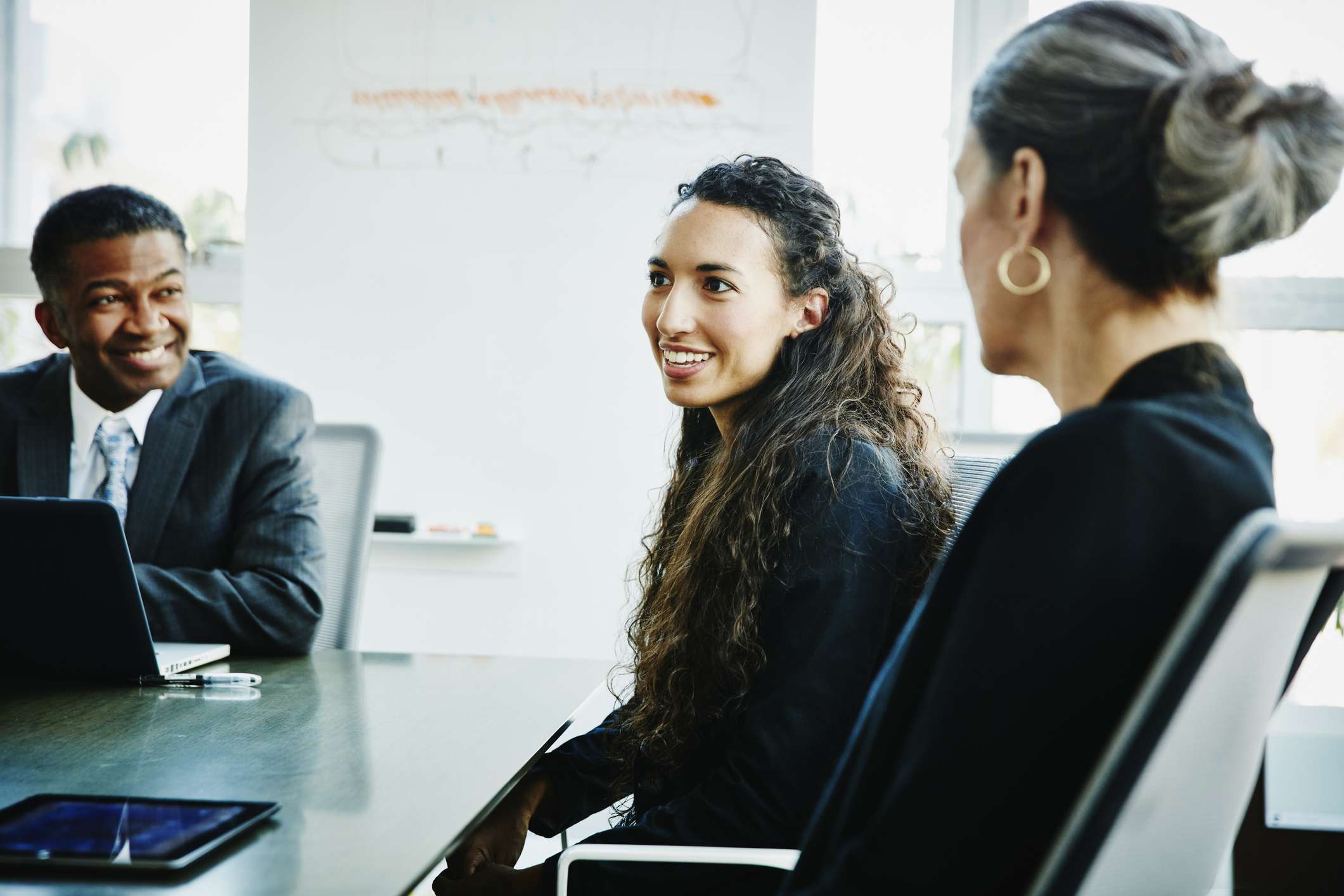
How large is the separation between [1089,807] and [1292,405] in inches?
108

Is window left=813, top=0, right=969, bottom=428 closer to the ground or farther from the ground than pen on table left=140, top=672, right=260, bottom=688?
farther from the ground

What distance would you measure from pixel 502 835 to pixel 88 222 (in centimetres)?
133

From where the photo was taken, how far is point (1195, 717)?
60cm

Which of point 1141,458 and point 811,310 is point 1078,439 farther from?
point 811,310

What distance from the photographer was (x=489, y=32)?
300cm

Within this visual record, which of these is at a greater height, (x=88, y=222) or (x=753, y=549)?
(x=88, y=222)

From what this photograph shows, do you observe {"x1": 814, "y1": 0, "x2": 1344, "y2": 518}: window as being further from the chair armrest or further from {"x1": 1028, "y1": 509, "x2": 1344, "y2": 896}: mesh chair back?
{"x1": 1028, "y1": 509, "x2": 1344, "y2": 896}: mesh chair back

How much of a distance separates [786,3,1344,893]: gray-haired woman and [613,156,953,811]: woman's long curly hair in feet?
1.52

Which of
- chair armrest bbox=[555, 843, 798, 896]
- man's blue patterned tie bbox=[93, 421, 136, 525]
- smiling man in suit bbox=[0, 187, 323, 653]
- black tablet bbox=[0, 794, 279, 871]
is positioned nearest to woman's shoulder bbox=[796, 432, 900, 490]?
chair armrest bbox=[555, 843, 798, 896]

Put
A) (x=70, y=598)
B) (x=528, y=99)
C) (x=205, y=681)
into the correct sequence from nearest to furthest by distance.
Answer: (x=70, y=598), (x=205, y=681), (x=528, y=99)

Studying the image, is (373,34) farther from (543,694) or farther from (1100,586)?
(1100,586)

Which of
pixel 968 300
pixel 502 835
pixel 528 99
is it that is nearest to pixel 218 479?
pixel 502 835

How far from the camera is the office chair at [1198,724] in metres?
0.56

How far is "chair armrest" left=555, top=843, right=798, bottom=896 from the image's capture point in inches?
41.3
